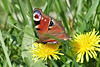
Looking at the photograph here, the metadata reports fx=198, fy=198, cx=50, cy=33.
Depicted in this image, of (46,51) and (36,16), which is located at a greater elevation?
(36,16)

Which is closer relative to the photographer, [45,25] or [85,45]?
[85,45]

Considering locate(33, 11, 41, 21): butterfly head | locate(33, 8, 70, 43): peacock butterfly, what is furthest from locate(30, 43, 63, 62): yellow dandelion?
locate(33, 11, 41, 21): butterfly head

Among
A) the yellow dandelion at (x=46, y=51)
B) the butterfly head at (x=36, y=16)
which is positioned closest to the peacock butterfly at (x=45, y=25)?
the butterfly head at (x=36, y=16)

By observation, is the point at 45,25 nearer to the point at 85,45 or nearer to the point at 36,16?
the point at 36,16

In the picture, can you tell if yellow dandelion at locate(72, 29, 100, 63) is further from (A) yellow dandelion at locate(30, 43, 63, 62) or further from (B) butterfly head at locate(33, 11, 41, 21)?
(B) butterfly head at locate(33, 11, 41, 21)

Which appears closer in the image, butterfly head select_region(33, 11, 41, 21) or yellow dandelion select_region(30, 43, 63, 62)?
yellow dandelion select_region(30, 43, 63, 62)

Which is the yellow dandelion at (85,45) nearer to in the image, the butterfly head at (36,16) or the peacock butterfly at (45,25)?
the peacock butterfly at (45,25)

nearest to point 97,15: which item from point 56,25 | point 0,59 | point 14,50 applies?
point 56,25

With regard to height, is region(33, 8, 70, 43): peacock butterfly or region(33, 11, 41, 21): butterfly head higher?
region(33, 11, 41, 21): butterfly head

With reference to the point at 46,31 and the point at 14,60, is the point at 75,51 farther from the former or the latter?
the point at 14,60

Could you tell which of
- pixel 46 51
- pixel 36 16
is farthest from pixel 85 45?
pixel 36 16

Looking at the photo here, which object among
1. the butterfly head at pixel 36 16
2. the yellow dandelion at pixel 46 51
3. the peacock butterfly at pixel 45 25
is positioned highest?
the butterfly head at pixel 36 16
